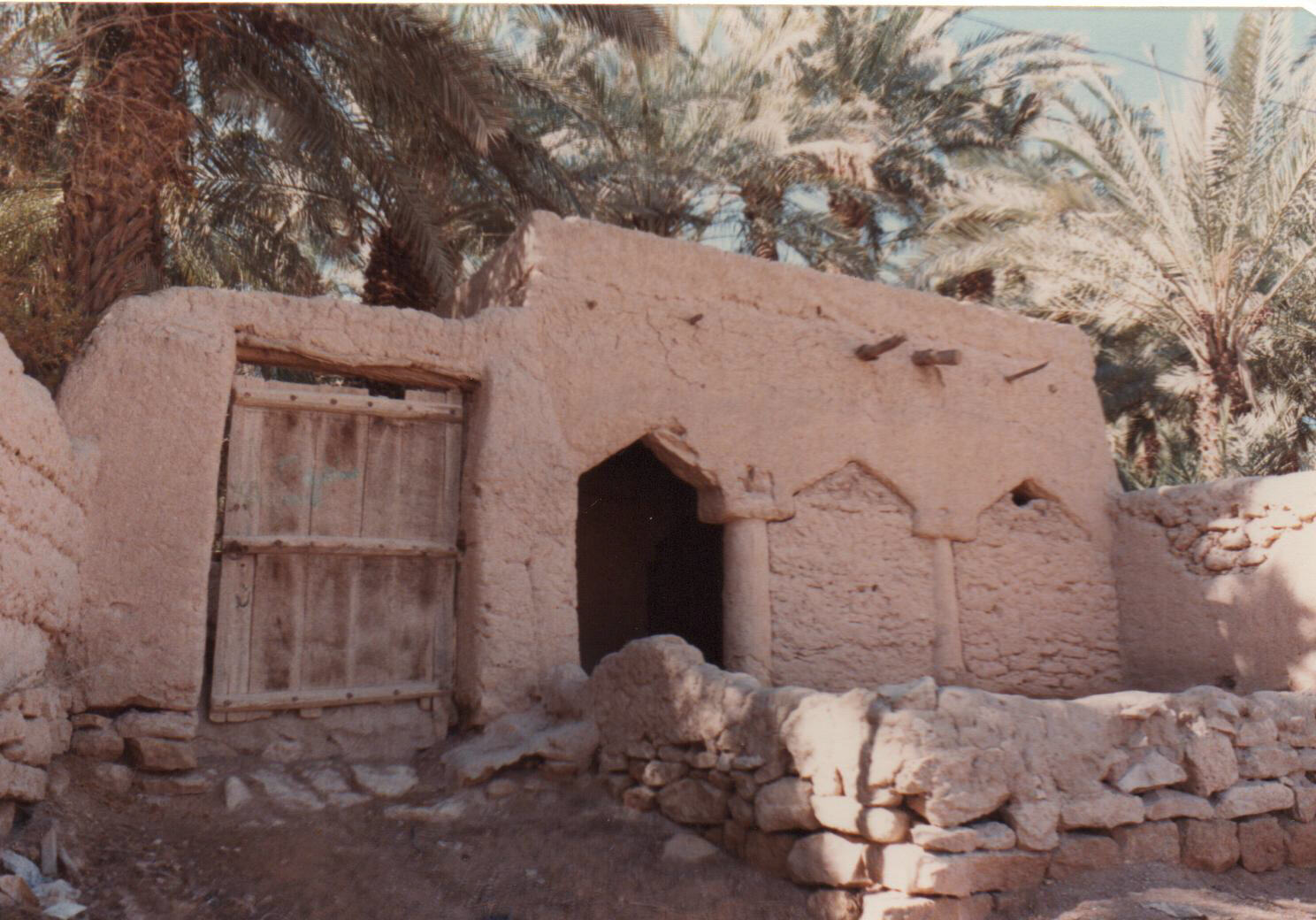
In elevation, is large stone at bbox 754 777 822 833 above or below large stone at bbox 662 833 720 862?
above

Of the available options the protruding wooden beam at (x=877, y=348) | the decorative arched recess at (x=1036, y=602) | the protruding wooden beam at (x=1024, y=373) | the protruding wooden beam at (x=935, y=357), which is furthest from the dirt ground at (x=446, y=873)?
the protruding wooden beam at (x=1024, y=373)

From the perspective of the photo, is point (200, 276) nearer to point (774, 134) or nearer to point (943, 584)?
point (774, 134)

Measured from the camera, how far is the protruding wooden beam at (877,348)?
7.31 meters

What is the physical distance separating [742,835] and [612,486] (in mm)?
5413

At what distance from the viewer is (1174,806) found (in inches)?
178

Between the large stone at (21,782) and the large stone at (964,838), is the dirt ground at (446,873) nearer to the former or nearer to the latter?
the large stone at (21,782)

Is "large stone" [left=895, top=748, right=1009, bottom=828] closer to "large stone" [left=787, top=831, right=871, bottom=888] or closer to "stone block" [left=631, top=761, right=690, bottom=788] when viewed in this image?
"large stone" [left=787, top=831, right=871, bottom=888]

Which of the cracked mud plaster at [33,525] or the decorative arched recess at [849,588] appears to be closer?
the cracked mud plaster at [33,525]

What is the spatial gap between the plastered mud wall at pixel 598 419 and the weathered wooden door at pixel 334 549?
178 mm

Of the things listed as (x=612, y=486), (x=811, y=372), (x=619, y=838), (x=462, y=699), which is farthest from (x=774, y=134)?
(x=619, y=838)

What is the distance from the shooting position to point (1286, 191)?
986 centimetres

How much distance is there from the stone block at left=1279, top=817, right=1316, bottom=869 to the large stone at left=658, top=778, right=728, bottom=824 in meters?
2.44

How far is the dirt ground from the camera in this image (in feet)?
13.2

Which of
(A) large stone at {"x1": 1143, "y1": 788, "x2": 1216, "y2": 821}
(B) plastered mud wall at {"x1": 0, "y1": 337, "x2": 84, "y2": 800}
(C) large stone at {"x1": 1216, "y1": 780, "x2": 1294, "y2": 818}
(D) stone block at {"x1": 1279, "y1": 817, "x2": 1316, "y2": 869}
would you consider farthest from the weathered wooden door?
(D) stone block at {"x1": 1279, "y1": 817, "x2": 1316, "y2": 869}
